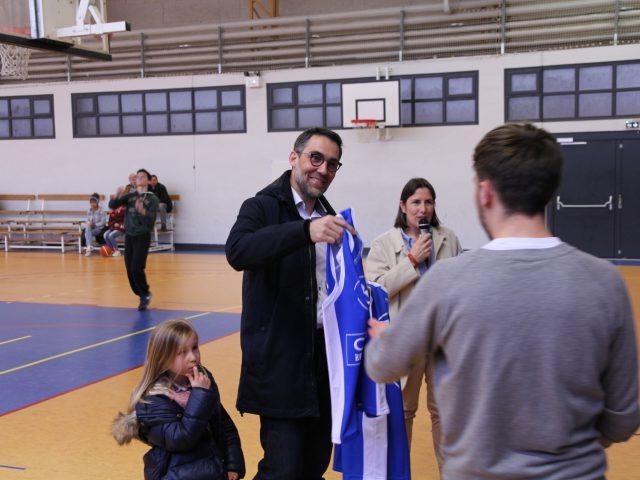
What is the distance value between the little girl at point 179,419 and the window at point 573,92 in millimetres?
13457

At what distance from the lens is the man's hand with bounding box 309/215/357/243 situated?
2.67 metres

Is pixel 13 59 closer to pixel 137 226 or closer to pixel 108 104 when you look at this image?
pixel 137 226

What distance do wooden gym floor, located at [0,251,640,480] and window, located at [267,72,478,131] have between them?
4.56 m

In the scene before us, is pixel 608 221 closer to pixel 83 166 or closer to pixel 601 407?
pixel 83 166

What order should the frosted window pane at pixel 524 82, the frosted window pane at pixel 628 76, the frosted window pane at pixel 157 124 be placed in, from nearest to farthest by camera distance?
the frosted window pane at pixel 628 76, the frosted window pane at pixel 524 82, the frosted window pane at pixel 157 124

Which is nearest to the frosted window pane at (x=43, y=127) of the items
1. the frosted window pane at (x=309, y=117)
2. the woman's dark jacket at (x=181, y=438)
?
the frosted window pane at (x=309, y=117)

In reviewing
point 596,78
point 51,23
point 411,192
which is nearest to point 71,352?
point 51,23

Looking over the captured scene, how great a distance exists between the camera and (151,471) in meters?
3.07

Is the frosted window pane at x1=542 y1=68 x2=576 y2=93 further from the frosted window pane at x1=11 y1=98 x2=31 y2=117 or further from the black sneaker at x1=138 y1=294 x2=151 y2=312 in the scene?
the frosted window pane at x1=11 y1=98 x2=31 y2=117

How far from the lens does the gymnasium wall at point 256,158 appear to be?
1562 centimetres

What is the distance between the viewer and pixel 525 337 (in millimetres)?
1676

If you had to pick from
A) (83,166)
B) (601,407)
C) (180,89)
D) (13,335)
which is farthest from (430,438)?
(83,166)

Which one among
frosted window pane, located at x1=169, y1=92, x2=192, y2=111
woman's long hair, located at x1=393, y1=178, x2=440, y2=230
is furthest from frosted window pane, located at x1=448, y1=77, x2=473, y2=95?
woman's long hair, located at x1=393, y1=178, x2=440, y2=230

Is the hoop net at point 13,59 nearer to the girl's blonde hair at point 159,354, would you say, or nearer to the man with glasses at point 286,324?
the girl's blonde hair at point 159,354
